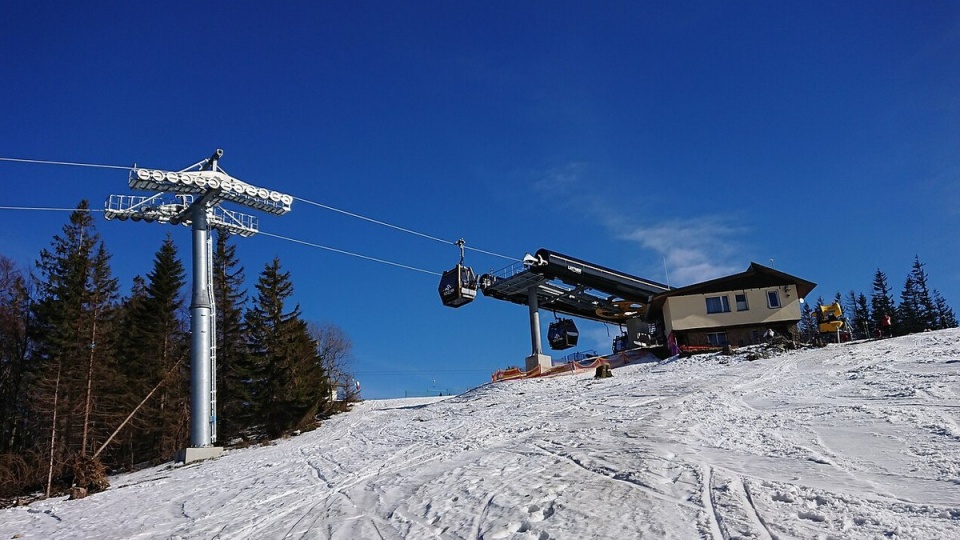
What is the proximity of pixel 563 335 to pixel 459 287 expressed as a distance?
18.5m

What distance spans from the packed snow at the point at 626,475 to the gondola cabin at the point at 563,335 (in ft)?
Result: 84.2

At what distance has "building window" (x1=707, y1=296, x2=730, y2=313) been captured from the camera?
4294 centimetres

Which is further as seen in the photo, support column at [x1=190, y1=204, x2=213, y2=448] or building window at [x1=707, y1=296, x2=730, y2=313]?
building window at [x1=707, y1=296, x2=730, y2=313]

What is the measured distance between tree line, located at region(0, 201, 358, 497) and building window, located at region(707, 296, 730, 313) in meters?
26.7

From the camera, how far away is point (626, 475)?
1008 cm

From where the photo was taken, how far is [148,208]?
34250 millimetres

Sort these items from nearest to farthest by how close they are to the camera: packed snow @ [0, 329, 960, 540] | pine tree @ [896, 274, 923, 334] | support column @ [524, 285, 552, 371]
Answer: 1. packed snow @ [0, 329, 960, 540]
2. support column @ [524, 285, 552, 371]
3. pine tree @ [896, 274, 923, 334]

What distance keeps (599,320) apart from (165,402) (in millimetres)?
36775

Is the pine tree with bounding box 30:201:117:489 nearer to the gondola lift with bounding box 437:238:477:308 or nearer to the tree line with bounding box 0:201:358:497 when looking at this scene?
the tree line with bounding box 0:201:358:497

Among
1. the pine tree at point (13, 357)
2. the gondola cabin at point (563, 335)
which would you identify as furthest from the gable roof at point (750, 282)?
the pine tree at point (13, 357)

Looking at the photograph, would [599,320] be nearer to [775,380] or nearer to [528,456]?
[775,380]

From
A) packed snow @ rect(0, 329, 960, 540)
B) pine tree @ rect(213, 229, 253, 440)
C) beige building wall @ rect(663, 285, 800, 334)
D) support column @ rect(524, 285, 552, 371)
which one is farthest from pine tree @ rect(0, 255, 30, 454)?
beige building wall @ rect(663, 285, 800, 334)

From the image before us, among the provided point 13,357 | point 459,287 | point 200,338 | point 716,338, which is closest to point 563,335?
point 716,338

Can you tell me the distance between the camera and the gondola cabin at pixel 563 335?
4959 centimetres
